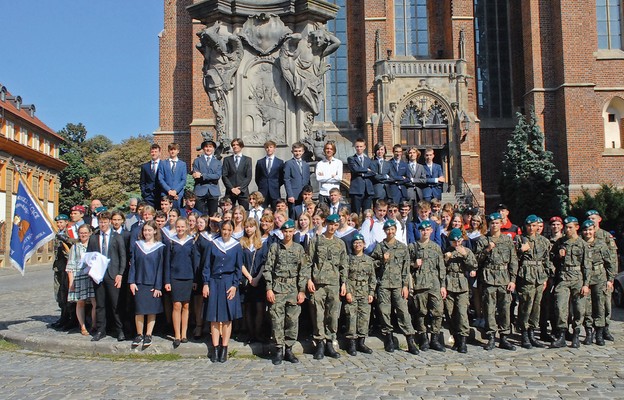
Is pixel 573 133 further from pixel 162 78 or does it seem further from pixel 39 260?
pixel 39 260

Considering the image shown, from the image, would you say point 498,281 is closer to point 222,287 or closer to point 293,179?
point 293,179

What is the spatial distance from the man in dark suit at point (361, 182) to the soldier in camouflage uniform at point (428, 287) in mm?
2434

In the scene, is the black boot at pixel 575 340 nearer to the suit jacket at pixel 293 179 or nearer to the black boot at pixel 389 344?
the black boot at pixel 389 344

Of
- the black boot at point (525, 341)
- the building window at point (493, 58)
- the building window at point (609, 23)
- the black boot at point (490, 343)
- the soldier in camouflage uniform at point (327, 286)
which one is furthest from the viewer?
the building window at point (493, 58)

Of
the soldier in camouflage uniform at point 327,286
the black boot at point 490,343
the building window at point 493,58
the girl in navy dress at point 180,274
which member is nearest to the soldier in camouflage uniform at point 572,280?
the black boot at point 490,343

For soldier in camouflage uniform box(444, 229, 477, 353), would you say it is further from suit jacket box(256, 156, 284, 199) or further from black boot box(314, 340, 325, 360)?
suit jacket box(256, 156, 284, 199)

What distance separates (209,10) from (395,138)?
65.3ft

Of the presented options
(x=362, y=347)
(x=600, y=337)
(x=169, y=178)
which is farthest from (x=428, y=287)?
(x=169, y=178)

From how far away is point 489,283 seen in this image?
8484 mm

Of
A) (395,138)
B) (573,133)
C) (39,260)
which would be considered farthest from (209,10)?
(39,260)

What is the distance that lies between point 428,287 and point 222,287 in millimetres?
2677

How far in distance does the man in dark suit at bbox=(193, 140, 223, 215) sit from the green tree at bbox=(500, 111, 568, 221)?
825 inches

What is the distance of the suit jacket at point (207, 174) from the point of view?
10055 mm

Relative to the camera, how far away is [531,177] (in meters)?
28.2
